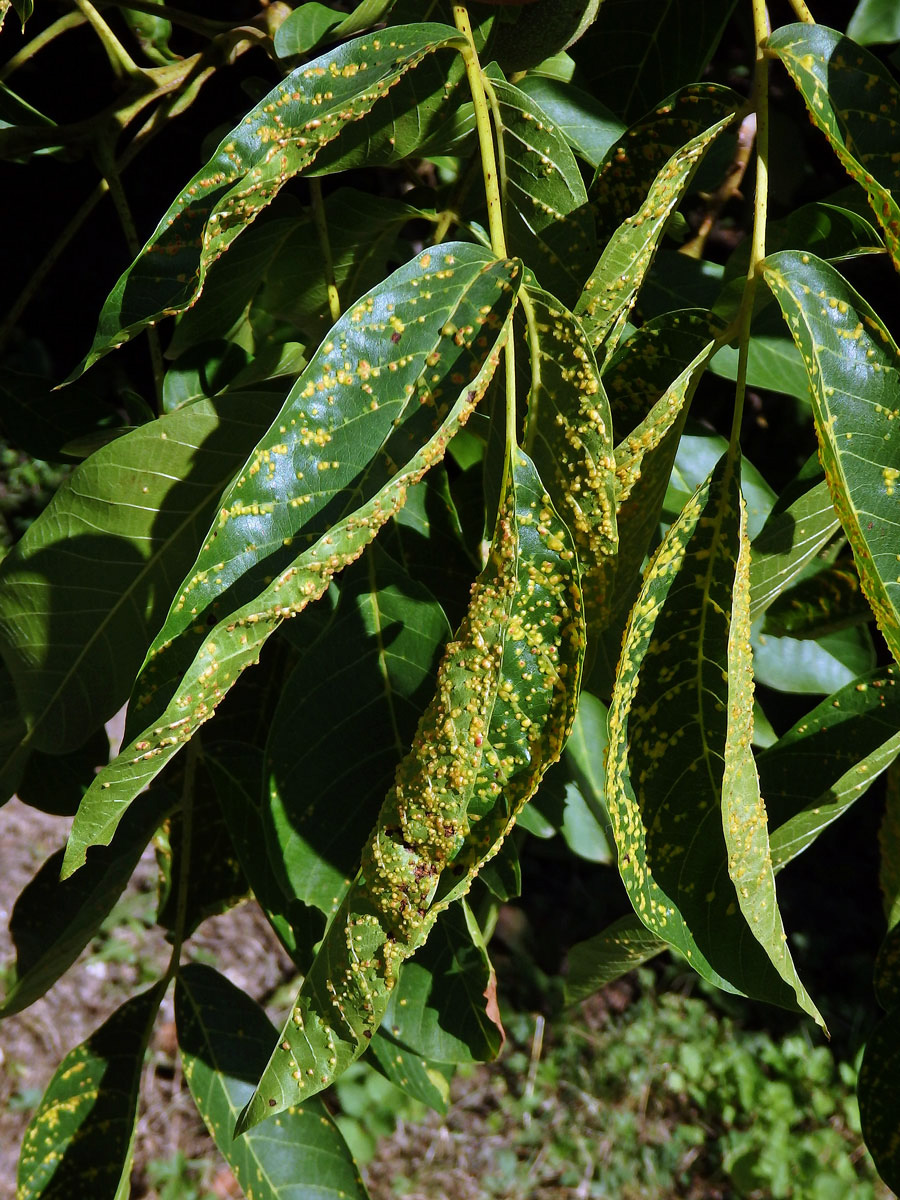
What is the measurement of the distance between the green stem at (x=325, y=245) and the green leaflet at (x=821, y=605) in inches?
17.9

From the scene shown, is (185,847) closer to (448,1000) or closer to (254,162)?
(448,1000)

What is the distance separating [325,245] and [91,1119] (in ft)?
2.51

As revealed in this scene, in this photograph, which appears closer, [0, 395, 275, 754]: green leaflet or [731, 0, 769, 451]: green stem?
[731, 0, 769, 451]: green stem

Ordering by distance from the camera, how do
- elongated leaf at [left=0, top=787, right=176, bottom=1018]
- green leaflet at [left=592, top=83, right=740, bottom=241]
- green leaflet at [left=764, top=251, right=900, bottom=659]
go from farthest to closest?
elongated leaf at [left=0, top=787, right=176, bottom=1018] < green leaflet at [left=592, top=83, right=740, bottom=241] < green leaflet at [left=764, top=251, right=900, bottom=659]

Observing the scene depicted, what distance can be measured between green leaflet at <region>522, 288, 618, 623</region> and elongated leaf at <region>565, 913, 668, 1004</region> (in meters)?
0.31

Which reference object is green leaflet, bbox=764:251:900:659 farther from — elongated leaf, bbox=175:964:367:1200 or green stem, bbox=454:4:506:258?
elongated leaf, bbox=175:964:367:1200

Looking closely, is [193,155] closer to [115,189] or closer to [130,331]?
[115,189]

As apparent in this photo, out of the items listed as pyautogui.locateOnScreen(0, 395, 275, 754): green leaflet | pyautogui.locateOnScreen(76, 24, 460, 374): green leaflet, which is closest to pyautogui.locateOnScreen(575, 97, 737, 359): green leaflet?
pyautogui.locateOnScreen(76, 24, 460, 374): green leaflet

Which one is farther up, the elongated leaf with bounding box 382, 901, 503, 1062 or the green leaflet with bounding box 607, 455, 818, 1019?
the green leaflet with bounding box 607, 455, 818, 1019

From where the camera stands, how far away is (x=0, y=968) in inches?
98.5

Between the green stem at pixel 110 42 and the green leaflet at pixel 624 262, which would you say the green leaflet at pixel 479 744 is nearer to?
the green leaflet at pixel 624 262

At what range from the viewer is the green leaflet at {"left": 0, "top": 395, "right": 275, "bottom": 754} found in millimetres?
679

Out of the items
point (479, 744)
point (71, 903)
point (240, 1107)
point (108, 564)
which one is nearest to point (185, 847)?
point (71, 903)

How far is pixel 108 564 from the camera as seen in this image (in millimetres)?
688
